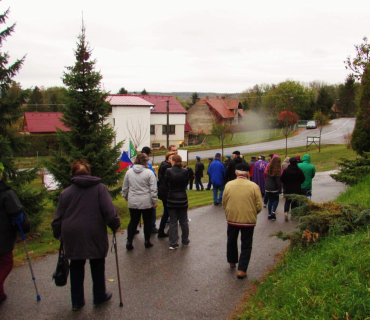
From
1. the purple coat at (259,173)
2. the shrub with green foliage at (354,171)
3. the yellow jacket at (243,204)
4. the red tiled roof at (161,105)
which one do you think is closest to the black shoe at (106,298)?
the yellow jacket at (243,204)

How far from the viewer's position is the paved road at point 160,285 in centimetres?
464

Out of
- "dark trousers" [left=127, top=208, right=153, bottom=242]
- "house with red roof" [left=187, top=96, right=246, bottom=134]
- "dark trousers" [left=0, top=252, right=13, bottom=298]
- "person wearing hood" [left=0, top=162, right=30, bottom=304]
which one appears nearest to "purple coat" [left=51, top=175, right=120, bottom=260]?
"person wearing hood" [left=0, top=162, right=30, bottom=304]

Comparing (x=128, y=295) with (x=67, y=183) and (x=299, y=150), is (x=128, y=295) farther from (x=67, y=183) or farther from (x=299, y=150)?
(x=299, y=150)

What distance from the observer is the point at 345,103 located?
88.9 meters

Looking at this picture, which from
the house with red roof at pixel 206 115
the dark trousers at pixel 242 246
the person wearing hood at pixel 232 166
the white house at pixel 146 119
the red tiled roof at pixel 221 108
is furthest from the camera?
the red tiled roof at pixel 221 108

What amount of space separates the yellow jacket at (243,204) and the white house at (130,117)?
42236 millimetres

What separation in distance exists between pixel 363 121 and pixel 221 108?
59.5m

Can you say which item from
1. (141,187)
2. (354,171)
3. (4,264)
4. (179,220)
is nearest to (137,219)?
(141,187)

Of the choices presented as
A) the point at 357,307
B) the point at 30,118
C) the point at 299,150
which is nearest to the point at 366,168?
the point at 357,307

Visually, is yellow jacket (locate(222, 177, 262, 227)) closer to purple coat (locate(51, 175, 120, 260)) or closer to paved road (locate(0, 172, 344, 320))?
paved road (locate(0, 172, 344, 320))

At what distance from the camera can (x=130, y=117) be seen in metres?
49.8

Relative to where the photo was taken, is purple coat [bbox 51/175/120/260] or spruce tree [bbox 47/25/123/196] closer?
purple coat [bbox 51/175/120/260]

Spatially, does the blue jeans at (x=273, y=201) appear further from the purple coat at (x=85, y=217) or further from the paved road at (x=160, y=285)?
the purple coat at (x=85, y=217)

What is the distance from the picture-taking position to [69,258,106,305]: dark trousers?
15.3 ft
